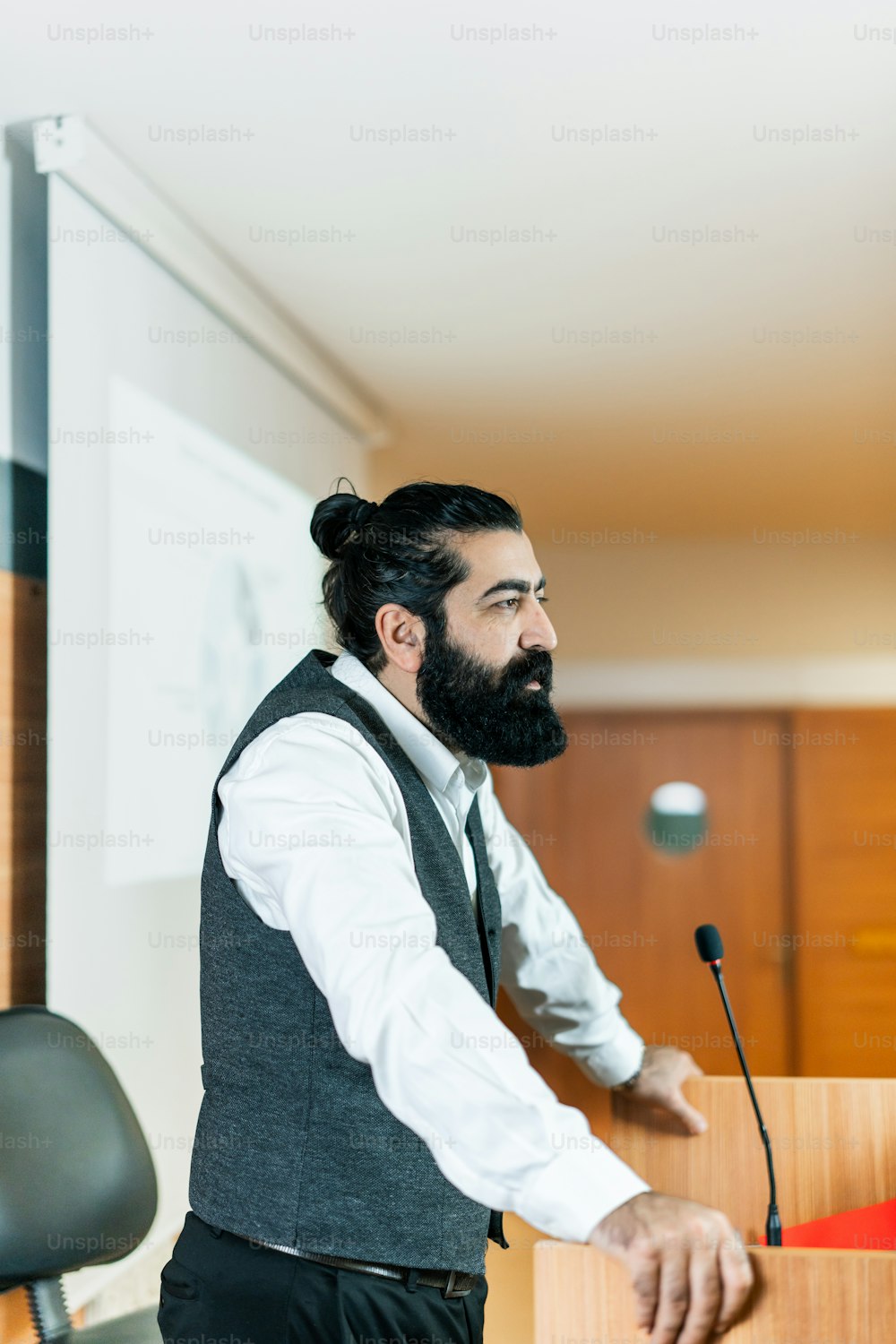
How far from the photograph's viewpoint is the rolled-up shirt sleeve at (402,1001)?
892 mm

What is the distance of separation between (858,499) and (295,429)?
2773 millimetres

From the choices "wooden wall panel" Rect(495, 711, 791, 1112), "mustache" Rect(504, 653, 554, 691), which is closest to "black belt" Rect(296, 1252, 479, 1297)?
"mustache" Rect(504, 653, 554, 691)

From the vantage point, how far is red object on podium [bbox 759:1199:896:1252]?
57.9 inches

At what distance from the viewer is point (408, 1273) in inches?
48.8

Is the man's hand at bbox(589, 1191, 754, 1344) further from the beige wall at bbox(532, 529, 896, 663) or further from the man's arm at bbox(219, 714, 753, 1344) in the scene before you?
the beige wall at bbox(532, 529, 896, 663)

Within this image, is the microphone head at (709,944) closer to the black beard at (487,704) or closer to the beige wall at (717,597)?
the black beard at (487,704)

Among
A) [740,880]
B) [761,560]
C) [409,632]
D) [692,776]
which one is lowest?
[740,880]

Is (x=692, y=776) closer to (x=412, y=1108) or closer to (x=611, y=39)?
(x=611, y=39)

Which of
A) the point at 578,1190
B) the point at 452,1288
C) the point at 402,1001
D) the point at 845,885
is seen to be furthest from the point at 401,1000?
the point at 845,885

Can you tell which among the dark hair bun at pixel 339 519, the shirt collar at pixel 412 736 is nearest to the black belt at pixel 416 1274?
the shirt collar at pixel 412 736

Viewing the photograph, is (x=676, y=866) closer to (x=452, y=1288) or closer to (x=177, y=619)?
(x=177, y=619)

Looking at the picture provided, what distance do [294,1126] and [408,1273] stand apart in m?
0.19

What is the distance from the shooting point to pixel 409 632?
5.23 feet

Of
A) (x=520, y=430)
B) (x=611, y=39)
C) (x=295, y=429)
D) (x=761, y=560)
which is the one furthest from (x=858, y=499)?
(x=611, y=39)
